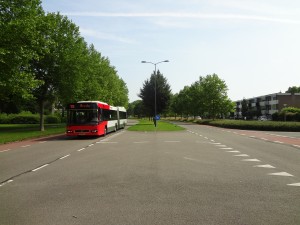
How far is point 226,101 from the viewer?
67812mm

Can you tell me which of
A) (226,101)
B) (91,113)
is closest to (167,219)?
(91,113)

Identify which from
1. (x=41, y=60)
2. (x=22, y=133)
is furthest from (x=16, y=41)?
(x=41, y=60)

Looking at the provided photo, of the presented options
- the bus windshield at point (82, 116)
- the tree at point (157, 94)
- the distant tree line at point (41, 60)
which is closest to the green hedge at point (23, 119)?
the distant tree line at point (41, 60)

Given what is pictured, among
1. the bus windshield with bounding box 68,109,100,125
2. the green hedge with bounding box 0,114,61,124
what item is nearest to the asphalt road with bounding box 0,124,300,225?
the bus windshield with bounding box 68,109,100,125

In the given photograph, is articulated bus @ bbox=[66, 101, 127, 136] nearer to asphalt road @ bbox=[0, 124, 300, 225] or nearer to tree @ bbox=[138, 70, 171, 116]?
asphalt road @ bbox=[0, 124, 300, 225]

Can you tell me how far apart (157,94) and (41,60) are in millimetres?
35556

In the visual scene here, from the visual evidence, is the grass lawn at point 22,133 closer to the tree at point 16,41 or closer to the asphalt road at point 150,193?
the tree at point 16,41

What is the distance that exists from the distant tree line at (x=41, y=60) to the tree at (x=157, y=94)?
1049 cm

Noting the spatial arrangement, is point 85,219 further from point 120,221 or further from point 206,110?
point 206,110

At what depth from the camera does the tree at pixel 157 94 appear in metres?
67.2

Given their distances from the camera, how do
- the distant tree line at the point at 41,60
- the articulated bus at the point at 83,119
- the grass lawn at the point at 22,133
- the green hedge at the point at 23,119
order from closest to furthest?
1. the distant tree line at the point at 41,60
2. the grass lawn at the point at 22,133
3. the articulated bus at the point at 83,119
4. the green hedge at the point at 23,119

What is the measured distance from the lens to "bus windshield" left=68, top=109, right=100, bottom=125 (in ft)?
81.1

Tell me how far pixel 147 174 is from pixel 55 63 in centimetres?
2727

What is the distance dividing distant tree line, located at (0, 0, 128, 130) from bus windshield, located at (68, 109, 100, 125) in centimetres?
345
